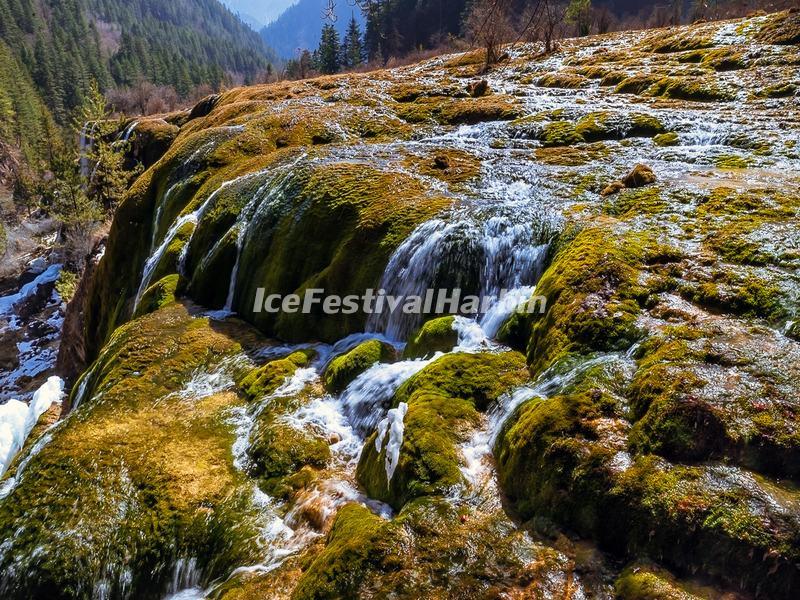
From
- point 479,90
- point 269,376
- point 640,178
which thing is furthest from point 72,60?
point 640,178

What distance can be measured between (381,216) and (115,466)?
277 inches

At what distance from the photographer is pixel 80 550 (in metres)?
6.00

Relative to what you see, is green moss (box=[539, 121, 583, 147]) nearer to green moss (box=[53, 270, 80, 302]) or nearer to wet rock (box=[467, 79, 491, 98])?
wet rock (box=[467, 79, 491, 98])

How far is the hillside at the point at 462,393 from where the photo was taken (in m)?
4.30

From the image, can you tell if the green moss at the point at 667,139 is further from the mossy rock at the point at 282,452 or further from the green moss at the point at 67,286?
the green moss at the point at 67,286

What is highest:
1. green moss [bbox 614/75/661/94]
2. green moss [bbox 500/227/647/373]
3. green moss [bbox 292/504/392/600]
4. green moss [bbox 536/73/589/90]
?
green moss [bbox 536/73/589/90]

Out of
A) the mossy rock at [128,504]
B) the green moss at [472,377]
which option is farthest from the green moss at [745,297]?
the mossy rock at [128,504]

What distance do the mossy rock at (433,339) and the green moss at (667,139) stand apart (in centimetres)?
965

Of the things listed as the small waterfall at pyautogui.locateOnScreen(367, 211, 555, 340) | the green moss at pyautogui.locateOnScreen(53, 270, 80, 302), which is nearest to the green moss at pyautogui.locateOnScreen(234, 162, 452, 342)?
the small waterfall at pyautogui.locateOnScreen(367, 211, 555, 340)

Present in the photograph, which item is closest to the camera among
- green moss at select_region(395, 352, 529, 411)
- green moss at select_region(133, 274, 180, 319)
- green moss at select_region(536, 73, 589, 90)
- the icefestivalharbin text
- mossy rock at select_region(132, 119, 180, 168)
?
green moss at select_region(395, 352, 529, 411)

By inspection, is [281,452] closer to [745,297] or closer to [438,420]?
[438,420]

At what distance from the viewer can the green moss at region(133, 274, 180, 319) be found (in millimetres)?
13648

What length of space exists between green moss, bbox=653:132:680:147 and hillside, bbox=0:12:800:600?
108 mm

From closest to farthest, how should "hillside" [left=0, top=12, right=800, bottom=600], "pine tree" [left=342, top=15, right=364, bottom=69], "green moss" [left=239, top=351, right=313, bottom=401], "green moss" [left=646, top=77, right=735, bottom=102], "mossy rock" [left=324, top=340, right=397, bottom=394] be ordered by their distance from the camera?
"hillside" [left=0, top=12, right=800, bottom=600]
"mossy rock" [left=324, top=340, right=397, bottom=394]
"green moss" [left=239, top=351, right=313, bottom=401]
"green moss" [left=646, top=77, right=735, bottom=102]
"pine tree" [left=342, top=15, right=364, bottom=69]
